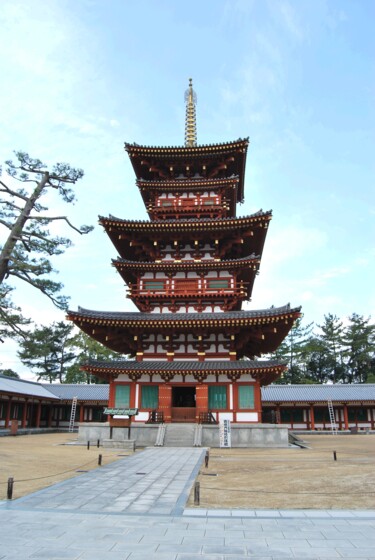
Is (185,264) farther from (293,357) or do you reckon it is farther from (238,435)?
(293,357)

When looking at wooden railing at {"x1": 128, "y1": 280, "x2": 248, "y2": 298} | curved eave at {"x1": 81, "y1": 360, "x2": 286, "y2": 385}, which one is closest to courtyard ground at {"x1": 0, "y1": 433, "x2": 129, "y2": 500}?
curved eave at {"x1": 81, "y1": 360, "x2": 286, "y2": 385}

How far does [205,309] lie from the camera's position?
29.6 meters

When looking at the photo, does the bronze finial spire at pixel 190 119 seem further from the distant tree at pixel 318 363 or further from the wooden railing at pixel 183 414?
the distant tree at pixel 318 363

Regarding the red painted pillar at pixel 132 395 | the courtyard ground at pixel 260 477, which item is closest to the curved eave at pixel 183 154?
the red painted pillar at pixel 132 395

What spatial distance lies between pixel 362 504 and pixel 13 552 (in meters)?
7.64

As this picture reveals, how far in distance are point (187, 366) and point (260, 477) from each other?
13.1m

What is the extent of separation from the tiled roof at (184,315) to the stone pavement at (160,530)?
15651mm

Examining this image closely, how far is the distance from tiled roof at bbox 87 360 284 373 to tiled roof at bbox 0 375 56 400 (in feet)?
48.9

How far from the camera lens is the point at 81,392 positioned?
50.1m

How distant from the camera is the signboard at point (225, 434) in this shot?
79.4 feet

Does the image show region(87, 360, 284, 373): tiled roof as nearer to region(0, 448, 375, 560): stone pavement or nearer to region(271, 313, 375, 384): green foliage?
region(0, 448, 375, 560): stone pavement

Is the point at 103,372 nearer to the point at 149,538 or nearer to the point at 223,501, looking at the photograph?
the point at 223,501

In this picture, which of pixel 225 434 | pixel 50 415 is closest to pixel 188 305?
pixel 225 434

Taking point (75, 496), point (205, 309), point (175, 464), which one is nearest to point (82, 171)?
point (205, 309)
